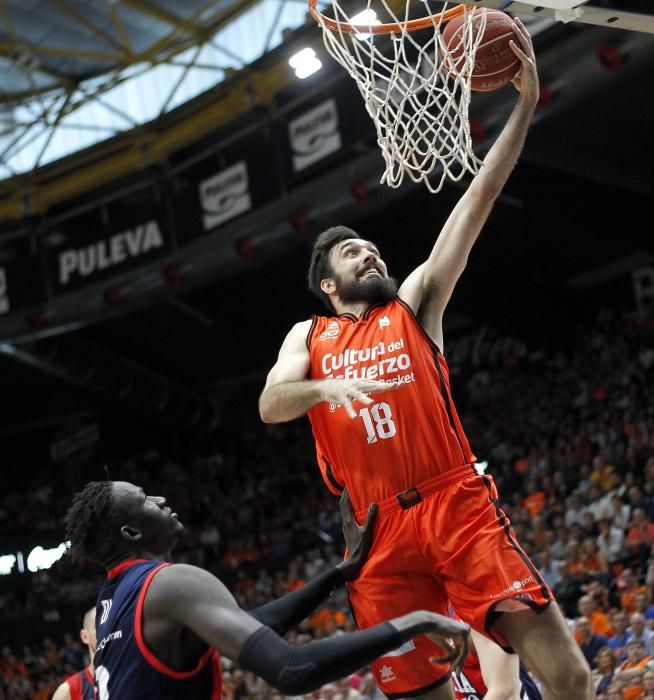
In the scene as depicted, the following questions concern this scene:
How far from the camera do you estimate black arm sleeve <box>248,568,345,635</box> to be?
3424 millimetres

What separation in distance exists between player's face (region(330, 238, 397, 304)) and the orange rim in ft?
4.57

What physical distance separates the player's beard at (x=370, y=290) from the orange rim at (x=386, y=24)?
1531 millimetres

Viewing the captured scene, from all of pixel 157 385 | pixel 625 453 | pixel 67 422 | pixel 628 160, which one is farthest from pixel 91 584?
pixel 628 160

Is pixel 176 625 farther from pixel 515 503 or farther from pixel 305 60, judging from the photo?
pixel 305 60

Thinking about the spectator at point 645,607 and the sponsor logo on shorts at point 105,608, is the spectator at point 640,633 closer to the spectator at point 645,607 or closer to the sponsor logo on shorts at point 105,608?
the spectator at point 645,607

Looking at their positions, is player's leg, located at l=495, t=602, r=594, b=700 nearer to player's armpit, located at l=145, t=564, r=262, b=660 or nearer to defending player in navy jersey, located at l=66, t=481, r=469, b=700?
defending player in navy jersey, located at l=66, t=481, r=469, b=700

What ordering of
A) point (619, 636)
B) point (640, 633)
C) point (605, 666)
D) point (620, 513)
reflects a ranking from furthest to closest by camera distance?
1. point (620, 513)
2. point (619, 636)
3. point (640, 633)
4. point (605, 666)

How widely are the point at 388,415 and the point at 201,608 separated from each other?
1296 mm

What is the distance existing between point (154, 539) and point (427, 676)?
1188 millimetres

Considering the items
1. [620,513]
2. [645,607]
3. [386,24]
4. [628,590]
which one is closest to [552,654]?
[386,24]

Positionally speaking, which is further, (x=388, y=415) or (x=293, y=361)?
(x=293, y=361)

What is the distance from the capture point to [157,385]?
22.8 metres

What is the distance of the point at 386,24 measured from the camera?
557cm

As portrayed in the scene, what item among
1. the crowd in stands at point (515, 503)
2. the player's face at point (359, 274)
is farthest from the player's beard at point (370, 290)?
the crowd in stands at point (515, 503)
